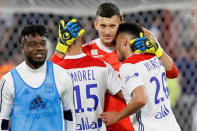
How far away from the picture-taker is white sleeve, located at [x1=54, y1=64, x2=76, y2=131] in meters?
3.02

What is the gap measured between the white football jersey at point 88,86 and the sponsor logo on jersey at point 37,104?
48cm

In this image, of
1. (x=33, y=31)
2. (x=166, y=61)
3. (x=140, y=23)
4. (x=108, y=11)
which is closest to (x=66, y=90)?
(x=33, y=31)

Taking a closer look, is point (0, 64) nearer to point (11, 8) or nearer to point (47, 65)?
point (11, 8)

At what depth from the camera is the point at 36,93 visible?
2.95 metres

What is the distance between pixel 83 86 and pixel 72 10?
132 inches

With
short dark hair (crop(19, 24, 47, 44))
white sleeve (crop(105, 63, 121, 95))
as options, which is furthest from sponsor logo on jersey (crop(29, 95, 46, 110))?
white sleeve (crop(105, 63, 121, 95))

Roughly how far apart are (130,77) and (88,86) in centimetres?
37

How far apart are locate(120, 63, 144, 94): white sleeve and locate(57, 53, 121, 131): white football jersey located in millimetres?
200

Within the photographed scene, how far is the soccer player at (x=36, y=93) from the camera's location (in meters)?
2.93

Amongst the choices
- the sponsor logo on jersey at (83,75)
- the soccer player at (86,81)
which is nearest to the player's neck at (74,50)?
the soccer player at (86,81)

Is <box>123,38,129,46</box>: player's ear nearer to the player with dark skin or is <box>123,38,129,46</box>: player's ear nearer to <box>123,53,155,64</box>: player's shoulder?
<box>123,53,155,64</box>: player's shoulder

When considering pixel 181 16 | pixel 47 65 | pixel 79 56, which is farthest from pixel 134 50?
pixel 181 16

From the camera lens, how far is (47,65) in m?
3.10

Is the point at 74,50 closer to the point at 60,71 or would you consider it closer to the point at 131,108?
the point at 60,71
